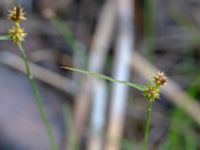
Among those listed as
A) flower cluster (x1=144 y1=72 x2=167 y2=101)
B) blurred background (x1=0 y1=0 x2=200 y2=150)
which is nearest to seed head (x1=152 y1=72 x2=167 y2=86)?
flower cluster (x1=144 y1=72 x2=167 y2=101)

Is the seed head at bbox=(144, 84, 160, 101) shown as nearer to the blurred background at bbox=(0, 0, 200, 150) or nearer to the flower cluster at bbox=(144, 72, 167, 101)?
the flower cluster at bbox=(144, 72, 167, 101)

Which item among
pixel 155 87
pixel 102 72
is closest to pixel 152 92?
pixel 155 87

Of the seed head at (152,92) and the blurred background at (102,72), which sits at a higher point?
the blurred background at (102,72)

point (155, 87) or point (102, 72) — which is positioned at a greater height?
point (102, 72)

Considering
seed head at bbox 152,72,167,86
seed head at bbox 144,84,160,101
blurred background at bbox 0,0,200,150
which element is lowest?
seed head at bbox 144,84,160,101

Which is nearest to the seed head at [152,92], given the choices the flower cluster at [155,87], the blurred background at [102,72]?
the flower cluster at [155,87]

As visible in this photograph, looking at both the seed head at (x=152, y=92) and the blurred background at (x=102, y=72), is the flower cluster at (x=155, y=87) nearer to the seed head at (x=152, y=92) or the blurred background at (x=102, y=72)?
the seed head at (x=152, y=92)

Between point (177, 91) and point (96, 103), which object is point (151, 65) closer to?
point (177, 91)

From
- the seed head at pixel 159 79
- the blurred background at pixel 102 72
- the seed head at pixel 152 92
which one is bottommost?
the seed head at pixel 152 92

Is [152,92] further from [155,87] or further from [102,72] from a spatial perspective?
[102,72]
